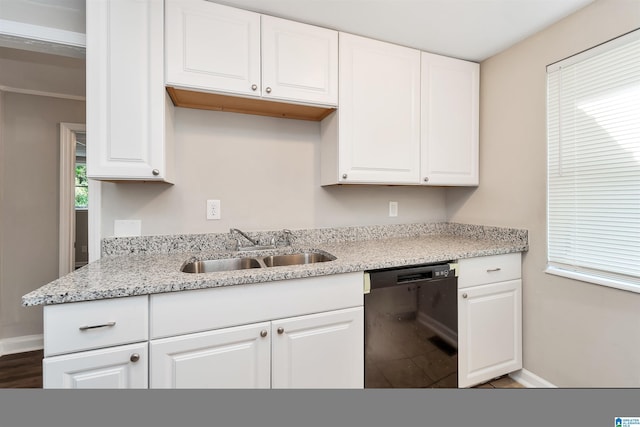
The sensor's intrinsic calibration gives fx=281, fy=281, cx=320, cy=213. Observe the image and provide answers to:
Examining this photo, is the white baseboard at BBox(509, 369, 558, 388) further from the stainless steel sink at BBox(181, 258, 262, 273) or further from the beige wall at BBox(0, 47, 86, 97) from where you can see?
the beige wall at BBox(0, 47, 86, 97)

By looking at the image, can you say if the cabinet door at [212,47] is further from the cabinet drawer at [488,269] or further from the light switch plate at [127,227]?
the cabinet drawer at [488,269]

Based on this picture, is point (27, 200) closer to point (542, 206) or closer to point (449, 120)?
point (449, 120)

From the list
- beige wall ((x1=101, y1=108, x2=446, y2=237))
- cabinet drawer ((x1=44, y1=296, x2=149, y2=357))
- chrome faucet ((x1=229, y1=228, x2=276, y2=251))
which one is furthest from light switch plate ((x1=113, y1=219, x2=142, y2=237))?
cabinet drawer ((x1=44, y1=296, x2=149, y2=357))

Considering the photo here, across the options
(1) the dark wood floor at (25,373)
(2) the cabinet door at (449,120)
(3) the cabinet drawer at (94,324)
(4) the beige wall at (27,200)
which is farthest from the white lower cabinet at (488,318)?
(4) the beige wall at (27,200)

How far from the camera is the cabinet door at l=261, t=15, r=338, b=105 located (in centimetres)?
153

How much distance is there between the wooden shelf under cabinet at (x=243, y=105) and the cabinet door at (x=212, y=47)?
79 millimetres

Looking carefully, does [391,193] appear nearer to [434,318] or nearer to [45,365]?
[434,318]

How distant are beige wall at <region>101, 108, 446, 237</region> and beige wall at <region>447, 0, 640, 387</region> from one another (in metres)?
0.92

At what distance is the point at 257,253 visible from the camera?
5.44ft

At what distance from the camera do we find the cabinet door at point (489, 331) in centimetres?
164

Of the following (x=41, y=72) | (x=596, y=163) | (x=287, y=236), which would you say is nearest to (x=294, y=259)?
(x=287, y=236)

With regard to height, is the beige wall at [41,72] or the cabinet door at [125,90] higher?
the beige wall at [41,72]

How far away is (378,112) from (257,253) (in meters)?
1.16
